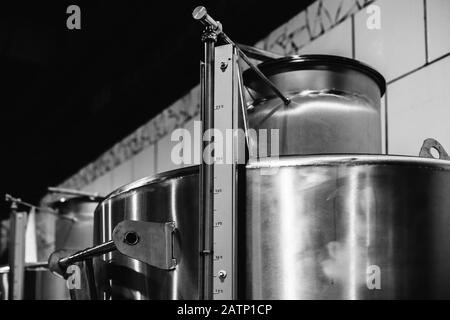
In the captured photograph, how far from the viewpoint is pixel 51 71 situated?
3.42 meters

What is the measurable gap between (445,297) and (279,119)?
1.61 ft

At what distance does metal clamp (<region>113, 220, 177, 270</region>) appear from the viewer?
1.24 meters

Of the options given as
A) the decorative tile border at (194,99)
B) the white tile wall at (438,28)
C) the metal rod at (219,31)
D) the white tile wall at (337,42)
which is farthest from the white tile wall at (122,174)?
the metal rod at (219,31)

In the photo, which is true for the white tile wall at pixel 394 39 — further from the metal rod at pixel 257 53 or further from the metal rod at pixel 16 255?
the metal rod at pixel 16 255

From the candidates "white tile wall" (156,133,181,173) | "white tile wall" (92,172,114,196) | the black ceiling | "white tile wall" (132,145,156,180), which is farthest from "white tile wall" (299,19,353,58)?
"white tile wall" (92,172,114,196)

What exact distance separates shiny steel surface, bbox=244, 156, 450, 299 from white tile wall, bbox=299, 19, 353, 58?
920mm

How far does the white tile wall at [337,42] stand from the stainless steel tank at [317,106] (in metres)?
0.57

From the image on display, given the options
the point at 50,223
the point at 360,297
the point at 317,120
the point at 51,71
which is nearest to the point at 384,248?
the point at 360,297

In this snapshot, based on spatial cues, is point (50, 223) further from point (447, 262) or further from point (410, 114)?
point (447, 262)

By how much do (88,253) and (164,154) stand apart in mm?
1898

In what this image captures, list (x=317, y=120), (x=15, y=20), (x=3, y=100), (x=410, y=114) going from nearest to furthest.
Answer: (x=317, y=120)
(x=410, y=114)
(x=15, y=20)
(x=3, y=100)

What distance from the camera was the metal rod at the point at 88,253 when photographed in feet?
4.29

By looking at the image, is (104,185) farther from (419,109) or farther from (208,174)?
(208,174)

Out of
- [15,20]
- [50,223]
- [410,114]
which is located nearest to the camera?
[410,114]
